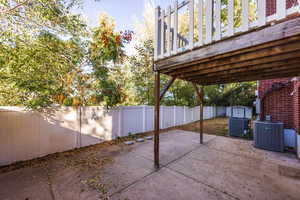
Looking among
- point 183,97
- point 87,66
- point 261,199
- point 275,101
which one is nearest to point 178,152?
point 261,199

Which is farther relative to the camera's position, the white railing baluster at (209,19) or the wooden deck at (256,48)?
the white railing baluster at (209,19)

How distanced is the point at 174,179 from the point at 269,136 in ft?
12.4

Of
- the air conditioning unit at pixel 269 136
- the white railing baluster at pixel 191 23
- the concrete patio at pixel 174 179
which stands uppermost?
the white railing baluster at pixel 191 23

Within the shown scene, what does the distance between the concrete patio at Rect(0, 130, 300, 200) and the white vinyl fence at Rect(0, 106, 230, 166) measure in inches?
22.8

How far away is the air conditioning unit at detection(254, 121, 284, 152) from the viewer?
390cm

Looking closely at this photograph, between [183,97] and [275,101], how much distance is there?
4.97 m

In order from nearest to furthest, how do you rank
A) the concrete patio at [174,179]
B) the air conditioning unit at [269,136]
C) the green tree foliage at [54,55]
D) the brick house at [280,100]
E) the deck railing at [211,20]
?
the deck railing at [211,20], the concrete patio at [174,179], the green tree foliage at [54,55], the air conditioning unit at [269,136], the brick house at [280,100]

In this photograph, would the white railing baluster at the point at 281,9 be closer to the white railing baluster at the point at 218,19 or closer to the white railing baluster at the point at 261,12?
the white railing baluster at the point at 261,12

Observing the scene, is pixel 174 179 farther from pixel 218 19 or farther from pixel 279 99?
pixel 279 99

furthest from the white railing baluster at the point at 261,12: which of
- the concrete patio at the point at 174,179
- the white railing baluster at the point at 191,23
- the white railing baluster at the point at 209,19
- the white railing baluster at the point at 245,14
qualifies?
the concrete patio at the point at 174,179

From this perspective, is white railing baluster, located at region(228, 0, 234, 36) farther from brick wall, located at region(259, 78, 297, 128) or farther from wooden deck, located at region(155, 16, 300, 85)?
brick wall, located at region(259, 78, 297, 128)

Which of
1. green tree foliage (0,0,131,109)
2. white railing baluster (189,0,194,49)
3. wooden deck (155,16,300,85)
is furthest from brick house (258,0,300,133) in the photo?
green tree foliage (0,0,131,109)

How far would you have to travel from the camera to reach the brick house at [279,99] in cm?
439

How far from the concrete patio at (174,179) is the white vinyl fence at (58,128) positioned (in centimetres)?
58
